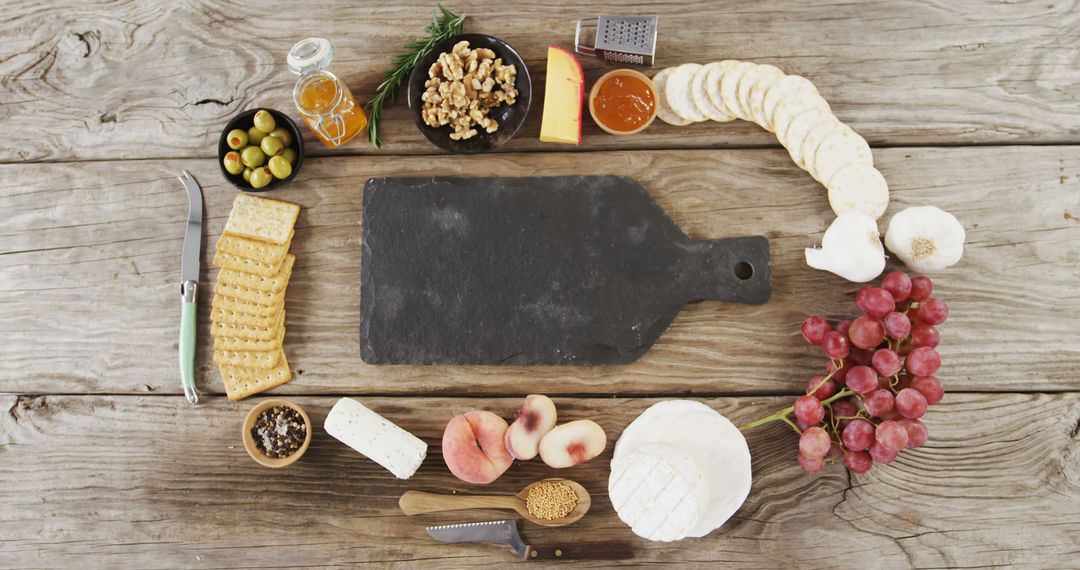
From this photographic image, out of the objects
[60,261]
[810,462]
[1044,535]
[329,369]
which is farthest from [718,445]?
[60,261]

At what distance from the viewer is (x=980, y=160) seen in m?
1.43

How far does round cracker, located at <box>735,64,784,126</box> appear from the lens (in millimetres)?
1380

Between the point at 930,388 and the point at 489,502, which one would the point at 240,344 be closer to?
the point at 489,502

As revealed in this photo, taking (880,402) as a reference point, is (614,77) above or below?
above

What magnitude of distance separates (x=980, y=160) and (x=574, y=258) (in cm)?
89

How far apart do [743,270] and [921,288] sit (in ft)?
1.07

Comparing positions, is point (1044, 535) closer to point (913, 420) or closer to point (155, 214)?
point (913, 420)

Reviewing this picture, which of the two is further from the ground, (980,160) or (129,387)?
(980,160)

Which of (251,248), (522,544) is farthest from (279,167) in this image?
(522,544)

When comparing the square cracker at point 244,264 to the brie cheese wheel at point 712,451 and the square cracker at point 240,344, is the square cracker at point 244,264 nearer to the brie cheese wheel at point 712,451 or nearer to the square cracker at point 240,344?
the square cracker at point 240,344

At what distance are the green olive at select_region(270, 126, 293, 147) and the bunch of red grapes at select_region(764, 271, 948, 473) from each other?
1122 mm

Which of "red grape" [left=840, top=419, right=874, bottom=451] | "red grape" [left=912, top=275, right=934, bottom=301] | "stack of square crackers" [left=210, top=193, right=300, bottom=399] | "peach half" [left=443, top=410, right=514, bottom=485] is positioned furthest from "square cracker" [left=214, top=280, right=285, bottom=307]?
"red grape" [left=912, top=275, right=934, bottom=301]

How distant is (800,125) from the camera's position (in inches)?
53.5

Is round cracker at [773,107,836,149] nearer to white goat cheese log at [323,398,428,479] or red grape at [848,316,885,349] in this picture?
red grape at [848,316,885,349]
